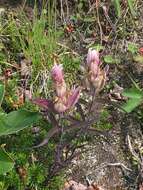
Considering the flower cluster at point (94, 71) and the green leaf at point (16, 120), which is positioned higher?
the flower cluster at point (94, 71)

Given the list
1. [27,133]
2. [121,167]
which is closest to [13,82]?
[27,133]

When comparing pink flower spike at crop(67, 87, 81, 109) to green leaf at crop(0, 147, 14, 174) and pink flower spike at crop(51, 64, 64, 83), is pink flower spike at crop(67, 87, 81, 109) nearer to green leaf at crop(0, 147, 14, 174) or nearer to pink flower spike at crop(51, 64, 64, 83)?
pink flower spike at crop(51, 64, 64, 83)

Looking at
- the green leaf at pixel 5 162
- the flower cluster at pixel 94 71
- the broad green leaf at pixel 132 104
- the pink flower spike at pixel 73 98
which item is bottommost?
the green leaf at pixel 5 162

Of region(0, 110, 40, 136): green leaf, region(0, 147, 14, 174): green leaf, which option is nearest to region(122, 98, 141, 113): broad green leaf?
region(0, 110, 40, 136): green leaf

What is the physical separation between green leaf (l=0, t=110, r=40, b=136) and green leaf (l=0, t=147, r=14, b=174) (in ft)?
0.38

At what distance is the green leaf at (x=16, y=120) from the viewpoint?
220cm

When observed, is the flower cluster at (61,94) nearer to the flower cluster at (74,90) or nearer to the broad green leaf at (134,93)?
the flower cluster at (74,90)

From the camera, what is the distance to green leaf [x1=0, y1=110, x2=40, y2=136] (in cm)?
220

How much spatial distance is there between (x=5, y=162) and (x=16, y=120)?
211mm

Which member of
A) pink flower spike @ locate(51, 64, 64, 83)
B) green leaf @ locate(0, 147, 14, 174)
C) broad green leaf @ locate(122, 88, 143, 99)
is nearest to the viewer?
pink flower spike @ locate(51, 64, 64, 83)

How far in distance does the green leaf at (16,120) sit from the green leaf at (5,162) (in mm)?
117

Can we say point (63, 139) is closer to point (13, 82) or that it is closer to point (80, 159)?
point (80, 159)

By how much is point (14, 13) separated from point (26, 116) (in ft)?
3.41

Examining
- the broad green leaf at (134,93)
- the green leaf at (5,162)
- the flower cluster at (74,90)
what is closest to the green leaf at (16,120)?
the green leaf at (5,162)
